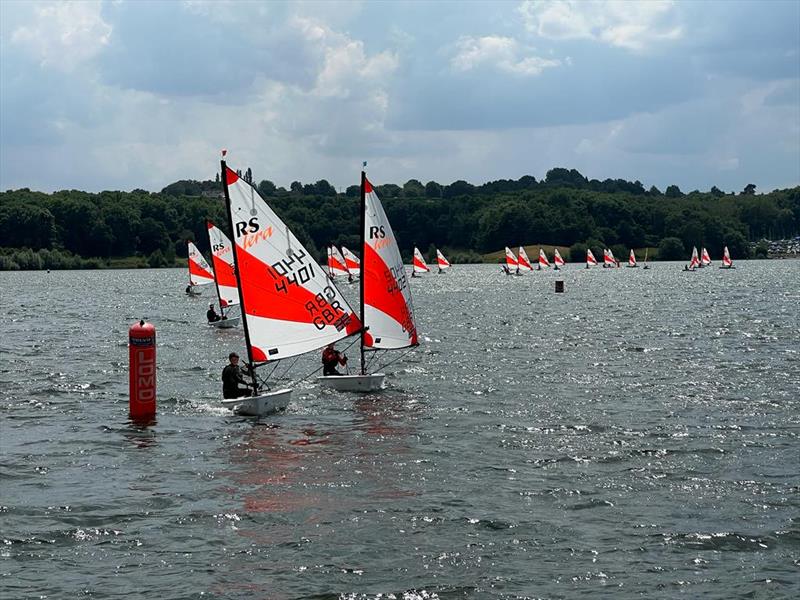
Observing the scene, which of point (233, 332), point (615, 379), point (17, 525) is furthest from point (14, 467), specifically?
point (233, 332)

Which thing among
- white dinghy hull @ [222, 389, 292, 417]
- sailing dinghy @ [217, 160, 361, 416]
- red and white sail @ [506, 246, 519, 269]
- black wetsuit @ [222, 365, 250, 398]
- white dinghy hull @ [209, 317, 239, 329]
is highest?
red and white sail @ [506, 246, 519, 269]

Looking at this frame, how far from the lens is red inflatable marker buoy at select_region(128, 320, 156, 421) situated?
1001 inches

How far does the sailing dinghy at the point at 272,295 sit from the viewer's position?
1083 inches

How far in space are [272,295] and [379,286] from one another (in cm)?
496

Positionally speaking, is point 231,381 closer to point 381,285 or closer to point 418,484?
point 381,285

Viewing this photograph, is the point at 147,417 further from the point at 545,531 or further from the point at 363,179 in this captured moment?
the point at 545,531

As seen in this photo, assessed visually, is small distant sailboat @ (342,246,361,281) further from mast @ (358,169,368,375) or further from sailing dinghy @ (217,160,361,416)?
sailing dinghy @ (217,160,361,416)

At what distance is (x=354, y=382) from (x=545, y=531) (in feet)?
47.8

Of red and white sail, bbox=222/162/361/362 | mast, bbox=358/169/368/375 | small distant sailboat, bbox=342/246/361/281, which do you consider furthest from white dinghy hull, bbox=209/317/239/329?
small distant sailboat, bbox=342/246/361/281

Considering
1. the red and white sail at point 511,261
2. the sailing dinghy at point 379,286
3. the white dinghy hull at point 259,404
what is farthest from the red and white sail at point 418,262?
the white dinghy hull at point 259,404

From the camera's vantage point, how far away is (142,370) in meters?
25.9

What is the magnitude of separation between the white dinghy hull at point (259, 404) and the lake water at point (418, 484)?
0.37 metres

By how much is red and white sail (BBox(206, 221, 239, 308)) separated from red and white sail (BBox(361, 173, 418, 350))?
25.1m

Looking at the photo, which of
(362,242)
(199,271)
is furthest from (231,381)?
(199,271)
